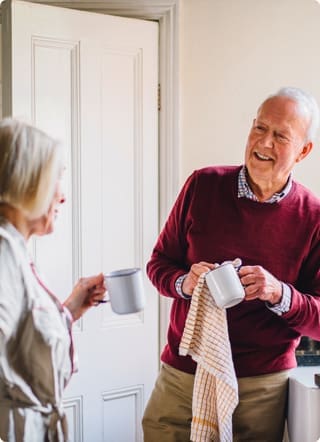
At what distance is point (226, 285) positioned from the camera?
1546 millimetres

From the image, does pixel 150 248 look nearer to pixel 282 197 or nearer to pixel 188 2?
pixel 282 197

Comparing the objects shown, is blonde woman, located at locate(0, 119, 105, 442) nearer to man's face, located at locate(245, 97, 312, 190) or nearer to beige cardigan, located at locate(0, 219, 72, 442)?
beige cardigan, located at locate(0, 219, 72, 442)

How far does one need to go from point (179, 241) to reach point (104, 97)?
65 centimetres

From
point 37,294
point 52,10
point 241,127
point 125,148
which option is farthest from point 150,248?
point 37,294

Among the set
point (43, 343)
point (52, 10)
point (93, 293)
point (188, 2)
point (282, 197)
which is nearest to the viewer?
point (43, 343)

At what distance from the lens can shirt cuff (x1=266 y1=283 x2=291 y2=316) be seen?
1.64m

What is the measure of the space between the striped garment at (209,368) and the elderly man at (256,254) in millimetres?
74

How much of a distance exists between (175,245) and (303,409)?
1.91 feet

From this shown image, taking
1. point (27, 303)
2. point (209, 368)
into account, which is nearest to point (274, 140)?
point (209, 368)

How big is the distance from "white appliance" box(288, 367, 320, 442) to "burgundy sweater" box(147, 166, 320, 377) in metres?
0.06

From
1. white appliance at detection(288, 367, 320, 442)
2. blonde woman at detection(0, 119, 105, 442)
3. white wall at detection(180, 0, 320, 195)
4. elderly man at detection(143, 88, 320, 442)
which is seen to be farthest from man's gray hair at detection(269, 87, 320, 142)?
blonde woman at detection(0, 119, 105, 442)

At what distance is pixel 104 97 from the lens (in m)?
2.21

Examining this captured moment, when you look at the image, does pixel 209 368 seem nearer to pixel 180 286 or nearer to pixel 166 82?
pixel 180 286

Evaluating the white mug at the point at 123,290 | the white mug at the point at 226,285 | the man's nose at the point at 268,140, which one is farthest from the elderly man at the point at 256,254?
the white mug at the point at 123,290
